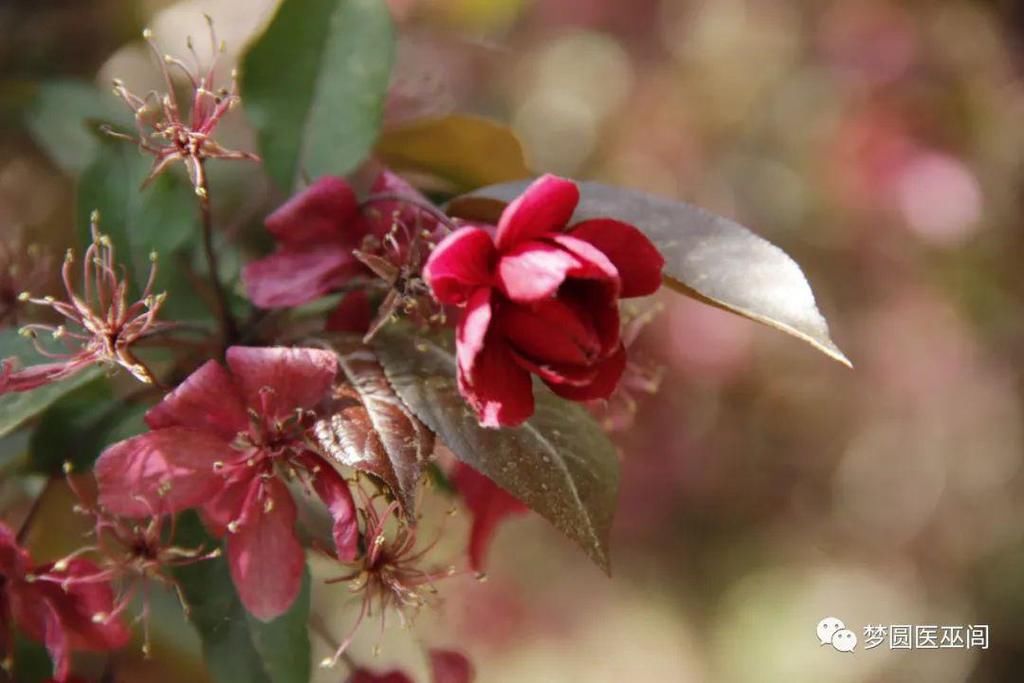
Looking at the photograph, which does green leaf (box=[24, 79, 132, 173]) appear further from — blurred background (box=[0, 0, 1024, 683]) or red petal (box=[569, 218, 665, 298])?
blurred background (box=[0, 0, 1024, 683])

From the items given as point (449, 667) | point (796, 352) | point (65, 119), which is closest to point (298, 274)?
point (449, 667)

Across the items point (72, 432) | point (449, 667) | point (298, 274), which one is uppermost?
point (298, 274)

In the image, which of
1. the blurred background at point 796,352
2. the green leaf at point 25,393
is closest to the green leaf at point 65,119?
the green leaf at point 25,393

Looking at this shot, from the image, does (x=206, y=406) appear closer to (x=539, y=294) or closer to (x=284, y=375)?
(x=284, y=375)

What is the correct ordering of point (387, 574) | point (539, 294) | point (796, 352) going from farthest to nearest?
1. point (796, 352)
2. point (387, 574)
3. point (539, 294)

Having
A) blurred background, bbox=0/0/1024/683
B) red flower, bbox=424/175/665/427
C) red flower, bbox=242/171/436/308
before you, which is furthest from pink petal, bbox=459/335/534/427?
blurred background, bbox=0/0/1024/683

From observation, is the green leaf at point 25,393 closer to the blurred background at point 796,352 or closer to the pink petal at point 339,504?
the pink petal at point 339,504
